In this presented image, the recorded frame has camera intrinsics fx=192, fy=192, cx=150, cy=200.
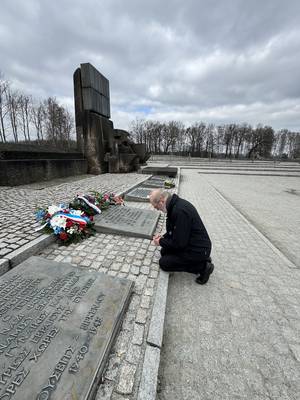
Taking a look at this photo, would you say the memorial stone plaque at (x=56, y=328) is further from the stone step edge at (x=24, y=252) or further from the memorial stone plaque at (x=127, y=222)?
the memorial stone plaque at (x=127, y=222)

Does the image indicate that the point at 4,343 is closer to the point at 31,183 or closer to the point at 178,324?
the point at 178,324

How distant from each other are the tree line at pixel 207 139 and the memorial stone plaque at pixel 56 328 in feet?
196

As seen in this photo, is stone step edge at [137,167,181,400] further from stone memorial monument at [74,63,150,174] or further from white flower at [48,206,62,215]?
stone memorial monument at [74,63,150,174]

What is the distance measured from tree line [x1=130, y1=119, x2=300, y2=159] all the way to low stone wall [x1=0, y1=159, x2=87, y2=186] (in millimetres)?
51395

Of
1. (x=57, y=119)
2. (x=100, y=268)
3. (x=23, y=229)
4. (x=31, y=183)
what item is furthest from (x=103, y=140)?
(x=57, y=119)

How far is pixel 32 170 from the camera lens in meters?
8.33

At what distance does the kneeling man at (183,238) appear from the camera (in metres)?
2.55

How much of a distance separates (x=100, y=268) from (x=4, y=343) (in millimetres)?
1425

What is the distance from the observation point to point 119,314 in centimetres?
195

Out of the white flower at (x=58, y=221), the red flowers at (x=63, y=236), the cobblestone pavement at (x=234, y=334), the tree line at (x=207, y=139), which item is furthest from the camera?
the tree line at (x=207, y=139)

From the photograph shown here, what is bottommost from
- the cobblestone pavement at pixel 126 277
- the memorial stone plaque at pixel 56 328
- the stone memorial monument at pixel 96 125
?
the cobblestone pavement at pixel 126 277

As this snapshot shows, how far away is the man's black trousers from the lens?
269cm

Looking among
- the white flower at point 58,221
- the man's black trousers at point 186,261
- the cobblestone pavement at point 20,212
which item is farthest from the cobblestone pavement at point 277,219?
the cobblestone pavement at point 20,212

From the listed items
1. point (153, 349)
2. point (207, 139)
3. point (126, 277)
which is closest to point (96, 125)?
point (126, 277)
